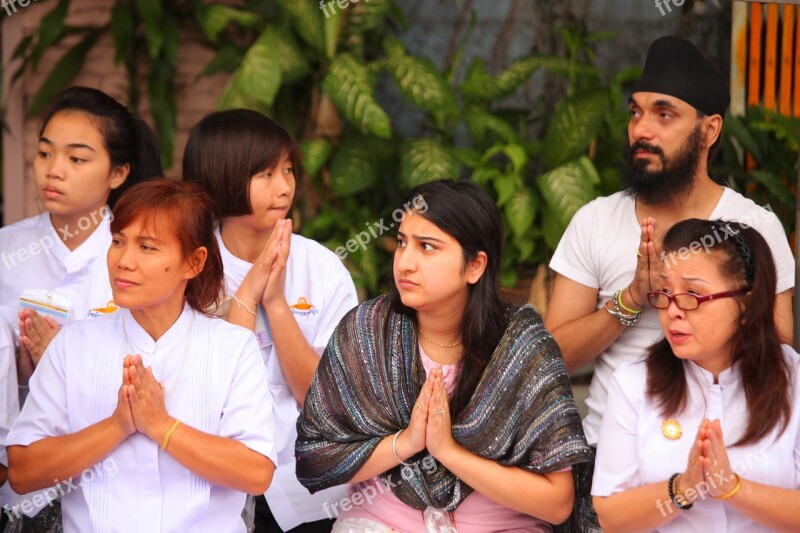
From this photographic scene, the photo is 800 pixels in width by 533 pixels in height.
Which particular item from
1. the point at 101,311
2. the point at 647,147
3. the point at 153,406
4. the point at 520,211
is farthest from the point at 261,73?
the point at 153,406

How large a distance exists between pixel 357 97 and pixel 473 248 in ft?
8.27

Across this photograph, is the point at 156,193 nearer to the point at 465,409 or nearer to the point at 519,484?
the point at 465,409

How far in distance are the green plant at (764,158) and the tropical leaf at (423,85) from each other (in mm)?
1474

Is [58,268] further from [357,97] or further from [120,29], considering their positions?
[120,29]

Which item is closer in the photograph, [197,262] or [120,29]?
[197,262]

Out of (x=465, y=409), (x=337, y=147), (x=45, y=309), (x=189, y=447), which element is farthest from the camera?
(x=337, y=147)

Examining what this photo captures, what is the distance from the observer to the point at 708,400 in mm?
3014

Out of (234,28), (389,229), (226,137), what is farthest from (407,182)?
(226,137)

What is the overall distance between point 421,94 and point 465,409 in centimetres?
277

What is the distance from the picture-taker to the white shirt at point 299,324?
3.62 m

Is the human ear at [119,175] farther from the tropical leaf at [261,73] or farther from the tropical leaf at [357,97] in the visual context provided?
the tropical leaf at [357,97]

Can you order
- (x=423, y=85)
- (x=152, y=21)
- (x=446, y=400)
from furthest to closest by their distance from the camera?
1. (x=152, y=21)
2. (x=423, y=85)
3. (x=446, y=400)

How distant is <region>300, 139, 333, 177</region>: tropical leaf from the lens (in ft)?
19.0

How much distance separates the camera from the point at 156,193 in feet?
9.94
